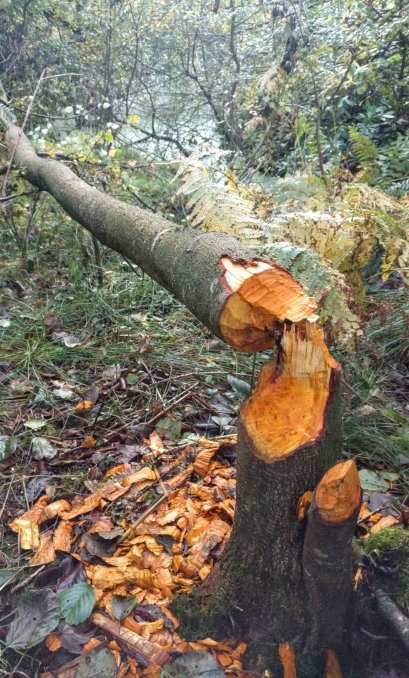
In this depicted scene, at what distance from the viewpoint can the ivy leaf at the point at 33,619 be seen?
4.90 feet

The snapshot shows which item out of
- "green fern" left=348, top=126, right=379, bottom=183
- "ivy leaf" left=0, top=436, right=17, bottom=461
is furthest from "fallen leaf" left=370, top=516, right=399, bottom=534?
"green fern" left=348, top=126, right=379, bottom=183

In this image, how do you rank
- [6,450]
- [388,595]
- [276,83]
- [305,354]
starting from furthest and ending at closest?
[276,83]
[6,450]
[388,595]
[305,354]

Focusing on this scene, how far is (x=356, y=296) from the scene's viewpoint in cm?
239

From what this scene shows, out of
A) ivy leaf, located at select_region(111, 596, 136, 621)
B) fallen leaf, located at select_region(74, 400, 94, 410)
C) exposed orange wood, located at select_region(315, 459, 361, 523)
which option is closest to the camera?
exposed orange wood, located at select_region(315, 459, 361, 523)

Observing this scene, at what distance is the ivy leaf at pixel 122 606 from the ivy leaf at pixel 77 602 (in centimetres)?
7

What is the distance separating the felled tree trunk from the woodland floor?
0.14 m

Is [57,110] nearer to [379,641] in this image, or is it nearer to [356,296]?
[356,296]

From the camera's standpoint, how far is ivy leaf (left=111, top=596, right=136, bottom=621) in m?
1.52

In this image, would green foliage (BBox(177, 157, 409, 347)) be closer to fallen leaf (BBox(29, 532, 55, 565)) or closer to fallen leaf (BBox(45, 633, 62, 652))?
fallen leaf (BBox(29, 532, 55, 565))

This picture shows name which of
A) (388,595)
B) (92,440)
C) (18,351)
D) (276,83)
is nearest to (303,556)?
(388,595)

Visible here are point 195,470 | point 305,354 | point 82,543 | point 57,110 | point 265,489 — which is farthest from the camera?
point 57,110

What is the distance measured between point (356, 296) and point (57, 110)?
6.47 meters

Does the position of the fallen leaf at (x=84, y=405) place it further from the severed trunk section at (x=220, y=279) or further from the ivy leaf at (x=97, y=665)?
the ivy leaf at (x=97, y=665)

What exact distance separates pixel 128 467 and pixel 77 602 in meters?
0.68
